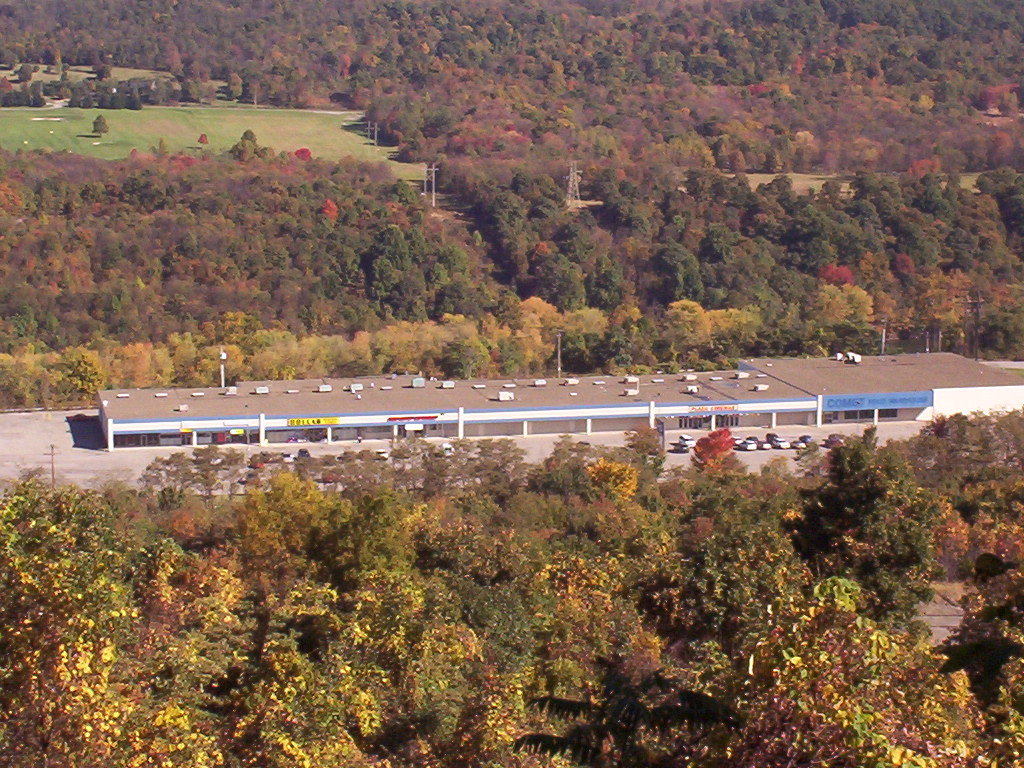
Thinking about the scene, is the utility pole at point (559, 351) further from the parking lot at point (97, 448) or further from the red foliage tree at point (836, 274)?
the red foliage tree at point (836, 274)

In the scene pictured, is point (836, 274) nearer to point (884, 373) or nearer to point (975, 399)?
point (884, 373)

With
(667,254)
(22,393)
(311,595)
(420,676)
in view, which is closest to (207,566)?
(311,595)

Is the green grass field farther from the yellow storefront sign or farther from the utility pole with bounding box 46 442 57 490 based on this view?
the utility pole with bounding box 46 442 57 490

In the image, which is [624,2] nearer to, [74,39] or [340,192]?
[74,39]

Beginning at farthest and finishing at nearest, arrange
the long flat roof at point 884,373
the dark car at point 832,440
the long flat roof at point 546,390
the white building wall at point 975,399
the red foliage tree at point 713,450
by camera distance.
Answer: the long flat roof at point 884,373 < the white building wall at point 975,399 < the long flat roof at point 546,390 < the dark car at point 832,440 < the red foliage tree at point 713,450

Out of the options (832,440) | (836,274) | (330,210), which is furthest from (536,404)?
(330,210)

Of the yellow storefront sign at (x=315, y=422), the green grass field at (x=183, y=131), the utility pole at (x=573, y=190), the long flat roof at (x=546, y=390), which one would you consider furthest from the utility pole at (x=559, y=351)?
the green grass field at (x=183, y=131)
